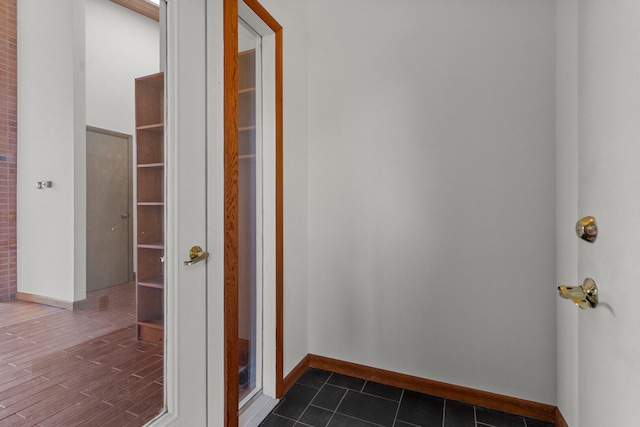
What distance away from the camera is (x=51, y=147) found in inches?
34.4

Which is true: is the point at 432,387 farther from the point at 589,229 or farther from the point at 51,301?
the point at 51,301

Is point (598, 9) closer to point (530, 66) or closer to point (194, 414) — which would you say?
point (530, 66)

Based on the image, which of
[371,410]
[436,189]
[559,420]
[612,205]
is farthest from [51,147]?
[559,420]

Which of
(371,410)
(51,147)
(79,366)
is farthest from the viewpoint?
(371,410)

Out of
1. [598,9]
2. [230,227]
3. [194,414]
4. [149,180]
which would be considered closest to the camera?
[598,9]

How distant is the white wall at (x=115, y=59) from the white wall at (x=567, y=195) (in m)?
1.80

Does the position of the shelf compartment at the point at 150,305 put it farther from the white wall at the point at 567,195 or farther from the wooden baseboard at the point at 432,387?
the white wall at the point at 567,195

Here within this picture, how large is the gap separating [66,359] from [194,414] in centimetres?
60

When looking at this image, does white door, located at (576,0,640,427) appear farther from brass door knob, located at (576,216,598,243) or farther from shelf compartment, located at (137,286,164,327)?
shelf compartment, located at (137,286,164,327)

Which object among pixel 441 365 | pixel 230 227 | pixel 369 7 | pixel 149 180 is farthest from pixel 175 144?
pixel 441 365

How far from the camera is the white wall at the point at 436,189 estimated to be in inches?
66.9

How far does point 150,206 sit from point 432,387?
1.88 meters

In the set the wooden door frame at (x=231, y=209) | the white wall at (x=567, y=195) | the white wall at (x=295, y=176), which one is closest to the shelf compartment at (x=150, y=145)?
the wooden door frame at (x=231, y=209)

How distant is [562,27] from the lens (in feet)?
5.10
